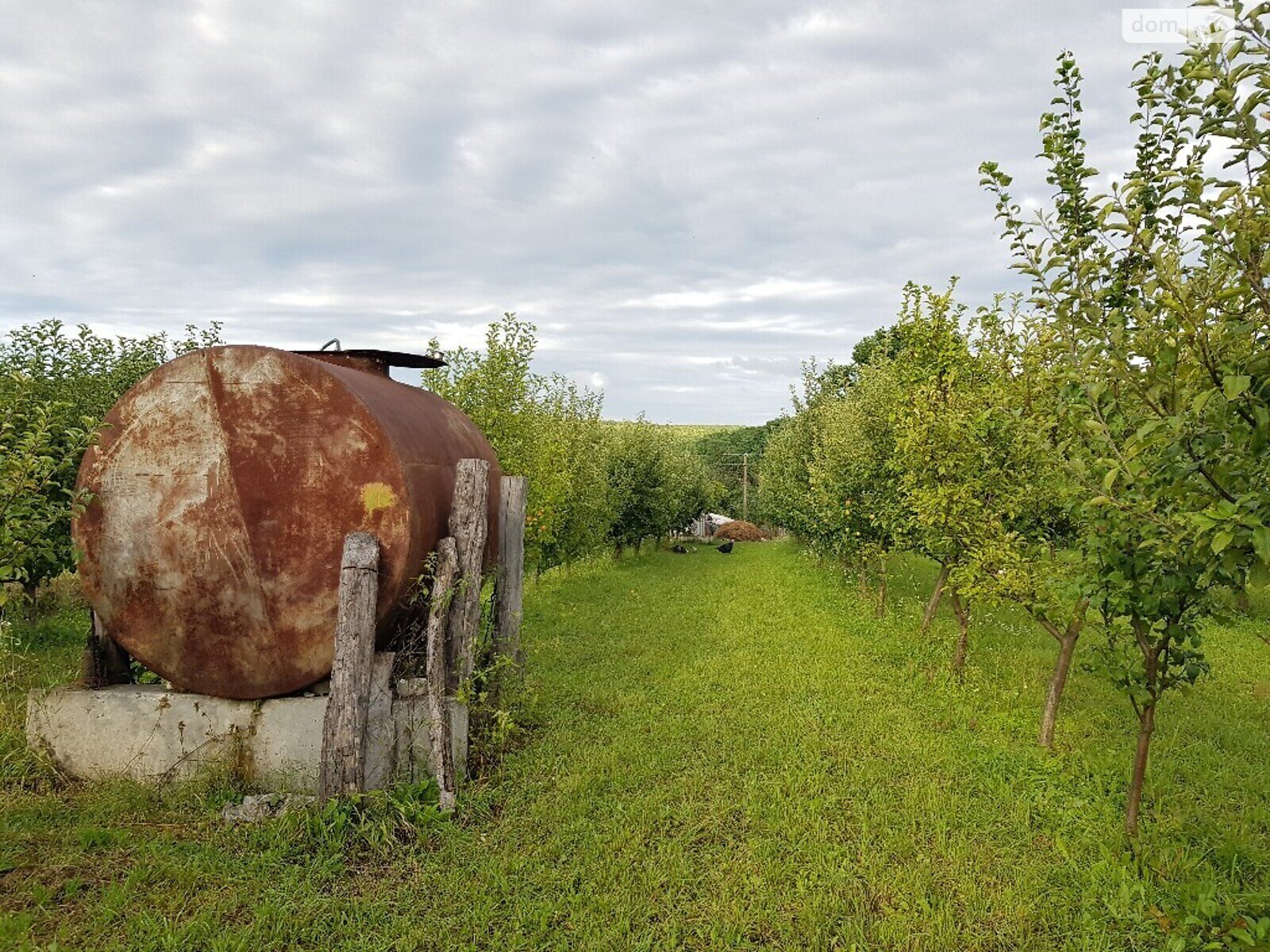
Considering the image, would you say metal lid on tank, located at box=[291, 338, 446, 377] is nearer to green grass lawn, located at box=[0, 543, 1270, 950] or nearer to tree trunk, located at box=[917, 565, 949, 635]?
green grass lawn, located at box=[0, 543, 1270, 950]

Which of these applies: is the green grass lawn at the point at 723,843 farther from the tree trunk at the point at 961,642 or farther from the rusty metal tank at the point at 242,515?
the rusty metal tank at the point at 242,515

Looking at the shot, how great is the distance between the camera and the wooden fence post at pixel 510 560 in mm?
8219

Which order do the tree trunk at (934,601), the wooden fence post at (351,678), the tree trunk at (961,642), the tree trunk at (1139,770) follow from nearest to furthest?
the tree trunk at (1139,770) < the wooden fence post at (351,678) < the tree trunk at (961,642) < the tree trunk at (934,601)

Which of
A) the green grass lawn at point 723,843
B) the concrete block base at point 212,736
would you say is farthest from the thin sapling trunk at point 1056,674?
the concrete block base at point 212,736

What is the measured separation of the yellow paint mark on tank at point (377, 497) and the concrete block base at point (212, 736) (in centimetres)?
144

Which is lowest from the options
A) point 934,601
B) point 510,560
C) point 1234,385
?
point 934,601

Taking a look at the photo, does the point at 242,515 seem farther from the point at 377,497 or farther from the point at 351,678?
the point at 351,678

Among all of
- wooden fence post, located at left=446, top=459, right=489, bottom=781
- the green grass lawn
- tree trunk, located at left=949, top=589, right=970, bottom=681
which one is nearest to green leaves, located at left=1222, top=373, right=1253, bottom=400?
the green grass lawn

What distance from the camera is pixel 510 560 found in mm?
8328

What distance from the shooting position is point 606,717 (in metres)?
8.41

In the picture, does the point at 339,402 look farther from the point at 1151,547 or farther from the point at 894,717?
the point at 894,717

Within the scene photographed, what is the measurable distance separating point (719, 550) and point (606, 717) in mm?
24615

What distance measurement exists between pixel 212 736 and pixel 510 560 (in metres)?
3.31

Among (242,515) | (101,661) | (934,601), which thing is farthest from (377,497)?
(934,601)
